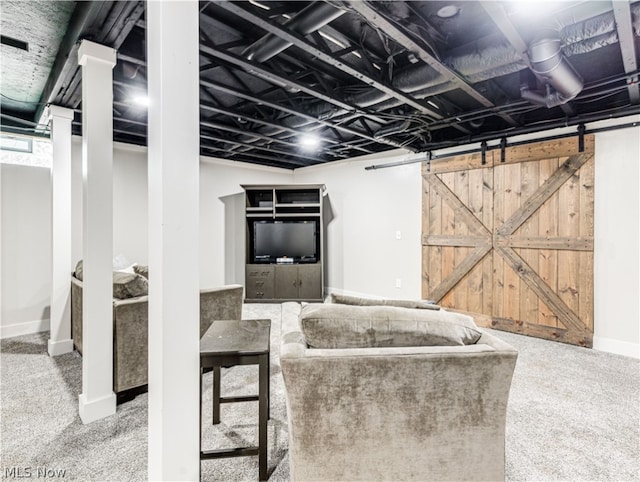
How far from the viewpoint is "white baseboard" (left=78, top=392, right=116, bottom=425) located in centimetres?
208

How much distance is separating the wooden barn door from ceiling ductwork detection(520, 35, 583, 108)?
106cm

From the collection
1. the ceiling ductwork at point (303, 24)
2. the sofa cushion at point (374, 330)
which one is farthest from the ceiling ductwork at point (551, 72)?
the sofa cushion at point (374, 330)

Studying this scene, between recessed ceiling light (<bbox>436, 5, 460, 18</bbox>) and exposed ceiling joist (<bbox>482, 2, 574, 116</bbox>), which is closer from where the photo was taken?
exposed ceiling joist (<bbox>482, 2, 574, 116</bbox>)

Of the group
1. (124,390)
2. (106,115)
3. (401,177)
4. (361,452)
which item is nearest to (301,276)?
(401,177)

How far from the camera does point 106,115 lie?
86.1 inches

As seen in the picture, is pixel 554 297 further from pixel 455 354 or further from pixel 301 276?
pixel 301 276

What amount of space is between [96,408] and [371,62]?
325 centimetres

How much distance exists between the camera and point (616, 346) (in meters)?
3.28

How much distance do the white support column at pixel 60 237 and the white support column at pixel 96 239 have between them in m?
1.39

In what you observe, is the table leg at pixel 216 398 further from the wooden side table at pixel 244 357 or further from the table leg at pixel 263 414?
the table leg at pixel 263 414

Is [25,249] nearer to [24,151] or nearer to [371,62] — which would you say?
[24,151]

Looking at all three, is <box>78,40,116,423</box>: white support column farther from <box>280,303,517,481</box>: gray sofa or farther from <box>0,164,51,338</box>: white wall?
<box>0,164,51,338</box>: white wall

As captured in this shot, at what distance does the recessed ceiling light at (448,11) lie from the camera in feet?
6.60

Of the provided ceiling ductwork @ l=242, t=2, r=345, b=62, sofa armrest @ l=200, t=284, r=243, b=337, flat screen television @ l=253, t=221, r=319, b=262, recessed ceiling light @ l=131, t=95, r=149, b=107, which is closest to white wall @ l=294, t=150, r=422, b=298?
flat screen television @ l=253, t=221, r=319, b=262
